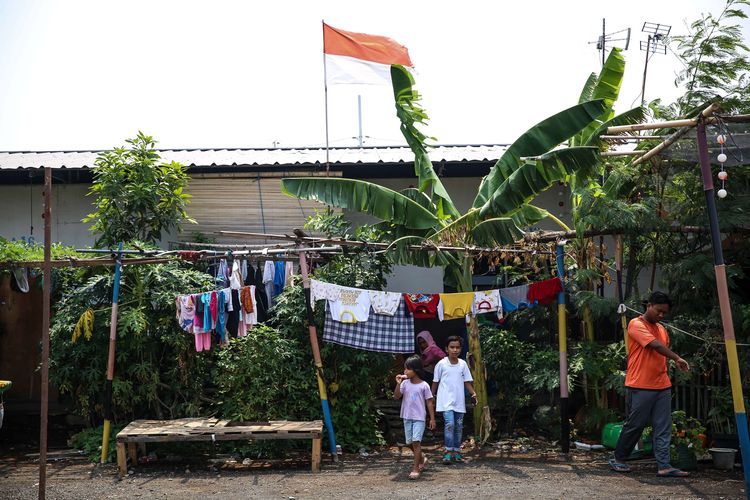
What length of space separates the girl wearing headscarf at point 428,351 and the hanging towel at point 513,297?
1597 millimetres

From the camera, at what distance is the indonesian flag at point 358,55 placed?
1107 centimetres

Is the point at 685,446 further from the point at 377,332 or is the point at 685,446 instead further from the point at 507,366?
the point at 377,332

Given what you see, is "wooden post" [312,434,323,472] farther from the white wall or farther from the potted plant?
the white wall

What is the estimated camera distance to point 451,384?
369 inches

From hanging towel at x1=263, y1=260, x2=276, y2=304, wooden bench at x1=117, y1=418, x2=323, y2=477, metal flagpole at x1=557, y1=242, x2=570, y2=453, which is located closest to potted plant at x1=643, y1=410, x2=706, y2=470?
metal flagpole at x1=557, y1=242, x2=570, y2=453

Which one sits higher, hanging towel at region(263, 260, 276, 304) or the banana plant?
the banana plant

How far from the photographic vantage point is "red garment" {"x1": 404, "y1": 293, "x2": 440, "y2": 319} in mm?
9984

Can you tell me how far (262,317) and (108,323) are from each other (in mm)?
2376

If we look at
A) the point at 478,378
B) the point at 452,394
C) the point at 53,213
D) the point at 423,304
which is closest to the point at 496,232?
the point at 423,304

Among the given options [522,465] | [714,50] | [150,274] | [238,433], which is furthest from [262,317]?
[714,50]

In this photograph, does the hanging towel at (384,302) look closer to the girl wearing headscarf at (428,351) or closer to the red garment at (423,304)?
the red garment at (423,304)

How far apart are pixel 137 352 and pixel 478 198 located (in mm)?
4895

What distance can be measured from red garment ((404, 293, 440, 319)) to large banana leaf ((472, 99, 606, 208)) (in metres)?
1.43

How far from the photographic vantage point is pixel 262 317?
38.1 ft
